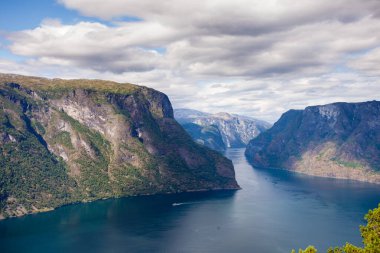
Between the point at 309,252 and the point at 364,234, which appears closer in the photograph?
the point at 309,252

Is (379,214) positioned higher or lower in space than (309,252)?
higher

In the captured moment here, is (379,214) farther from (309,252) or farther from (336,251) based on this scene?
(309,252)

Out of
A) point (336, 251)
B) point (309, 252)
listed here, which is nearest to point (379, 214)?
point (336, 251)

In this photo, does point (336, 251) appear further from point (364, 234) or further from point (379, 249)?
point (379, 249)

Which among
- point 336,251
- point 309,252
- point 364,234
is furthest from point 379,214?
point 309,252

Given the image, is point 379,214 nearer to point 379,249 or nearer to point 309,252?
point 379,249

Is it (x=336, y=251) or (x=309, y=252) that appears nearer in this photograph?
(x=309, y=252)

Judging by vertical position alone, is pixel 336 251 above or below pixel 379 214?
below
